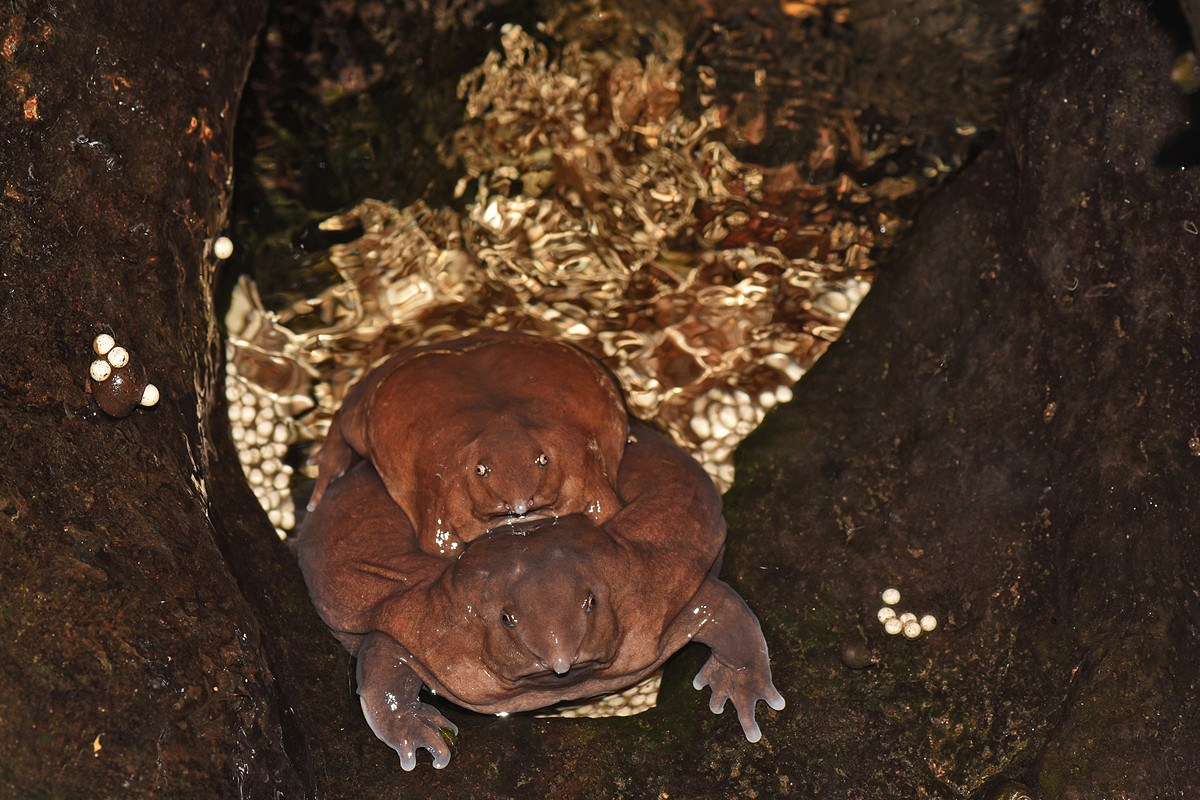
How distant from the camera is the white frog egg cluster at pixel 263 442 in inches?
199

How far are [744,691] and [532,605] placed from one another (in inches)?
48.7

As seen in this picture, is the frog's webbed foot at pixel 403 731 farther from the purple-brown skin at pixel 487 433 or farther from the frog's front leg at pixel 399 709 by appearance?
the purple-brown skin at pixel 487 433

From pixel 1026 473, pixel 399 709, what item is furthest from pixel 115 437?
pixel 1026 473

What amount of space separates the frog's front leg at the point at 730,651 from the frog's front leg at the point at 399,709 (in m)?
1.18

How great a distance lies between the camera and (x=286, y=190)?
5453mm

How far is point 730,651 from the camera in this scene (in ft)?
14.1

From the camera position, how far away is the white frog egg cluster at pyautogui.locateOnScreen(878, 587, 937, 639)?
4.45 metres

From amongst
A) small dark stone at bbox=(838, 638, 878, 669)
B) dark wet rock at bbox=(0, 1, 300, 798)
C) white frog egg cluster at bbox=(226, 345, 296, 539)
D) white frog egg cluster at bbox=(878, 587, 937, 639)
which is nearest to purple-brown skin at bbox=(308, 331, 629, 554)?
white frog egg cluster at bbox=(226, 345, 296, 539)

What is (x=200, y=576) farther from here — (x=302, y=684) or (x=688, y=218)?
(x=688, y=218)

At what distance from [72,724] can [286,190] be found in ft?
10.7

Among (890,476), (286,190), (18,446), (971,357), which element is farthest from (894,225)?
(18,446)

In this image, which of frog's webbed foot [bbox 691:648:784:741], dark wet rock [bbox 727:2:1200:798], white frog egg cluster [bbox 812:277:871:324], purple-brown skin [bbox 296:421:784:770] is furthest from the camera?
white frog egg cluster [bbox 812:277:871:324]

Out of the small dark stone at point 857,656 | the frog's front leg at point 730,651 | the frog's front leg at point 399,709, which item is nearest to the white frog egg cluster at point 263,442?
the frog's front leg at point 399,709

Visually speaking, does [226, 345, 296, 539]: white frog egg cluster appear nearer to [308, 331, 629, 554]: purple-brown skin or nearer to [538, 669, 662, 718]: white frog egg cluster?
[308, 331, 629, 554]: purple-brown skin
